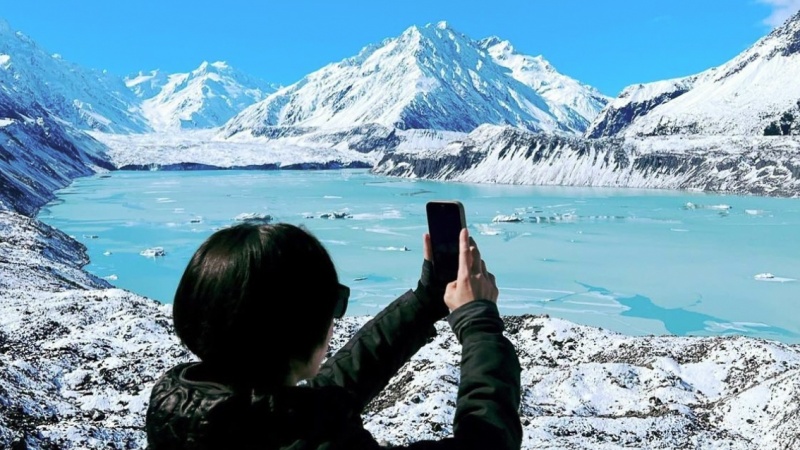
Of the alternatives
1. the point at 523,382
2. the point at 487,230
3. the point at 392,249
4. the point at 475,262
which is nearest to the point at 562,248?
the point at 487,230

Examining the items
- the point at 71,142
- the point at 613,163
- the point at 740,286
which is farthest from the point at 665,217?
the point at 71,142

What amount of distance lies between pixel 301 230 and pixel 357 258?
43.5 m

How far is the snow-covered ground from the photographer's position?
488 inches

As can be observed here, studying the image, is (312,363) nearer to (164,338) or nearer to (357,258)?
(164,338)

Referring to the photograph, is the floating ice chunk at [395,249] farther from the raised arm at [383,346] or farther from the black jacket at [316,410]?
the black jacket at [316,410]

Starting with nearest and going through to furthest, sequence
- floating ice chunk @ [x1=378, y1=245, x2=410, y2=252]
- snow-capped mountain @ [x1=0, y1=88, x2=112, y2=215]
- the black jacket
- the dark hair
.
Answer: the black jacket, the dark hair, floating ice chunk @ [x1=378, y1=245, x2=410, y2=252], snow-capped mountain @ [x1=0, y1=88, x2=112, y2=215]

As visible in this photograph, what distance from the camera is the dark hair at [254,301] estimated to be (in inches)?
75.3

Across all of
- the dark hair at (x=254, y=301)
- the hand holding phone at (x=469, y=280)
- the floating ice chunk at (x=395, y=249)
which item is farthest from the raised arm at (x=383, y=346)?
the floating ice chunk at (x=395, y=249)

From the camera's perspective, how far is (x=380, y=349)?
262 centimetres

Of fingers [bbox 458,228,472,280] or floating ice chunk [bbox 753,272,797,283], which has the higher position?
fingers [bbox 458,228,472,280]

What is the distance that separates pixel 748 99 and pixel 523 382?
175758 millimetres

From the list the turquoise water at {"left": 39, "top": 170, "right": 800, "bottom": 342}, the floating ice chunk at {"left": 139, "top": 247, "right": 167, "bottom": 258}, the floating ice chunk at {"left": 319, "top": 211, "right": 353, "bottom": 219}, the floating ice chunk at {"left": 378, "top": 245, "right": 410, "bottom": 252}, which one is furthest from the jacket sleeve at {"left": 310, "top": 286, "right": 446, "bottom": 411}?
the floating ice chunk at {"left": 319, "top": 211, "right": 353, "bottom": 219}

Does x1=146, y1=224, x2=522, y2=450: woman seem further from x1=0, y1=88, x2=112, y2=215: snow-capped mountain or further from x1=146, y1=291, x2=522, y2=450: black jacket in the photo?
x1=0, y1=88, x2=112, y2=215: snow-capped mountain

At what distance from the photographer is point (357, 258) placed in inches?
1788
